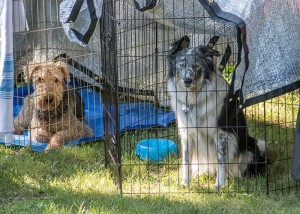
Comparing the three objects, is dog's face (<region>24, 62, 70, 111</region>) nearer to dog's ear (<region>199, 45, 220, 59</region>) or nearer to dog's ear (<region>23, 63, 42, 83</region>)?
dog's ear (<region>23, 63, 42, 83</region>)

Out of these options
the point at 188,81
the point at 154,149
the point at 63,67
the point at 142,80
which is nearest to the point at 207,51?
the point at 188,81

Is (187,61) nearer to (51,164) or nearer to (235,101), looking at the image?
(235,101)

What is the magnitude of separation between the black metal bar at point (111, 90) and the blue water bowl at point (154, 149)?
15.3 inches

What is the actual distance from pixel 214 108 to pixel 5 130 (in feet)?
5.42

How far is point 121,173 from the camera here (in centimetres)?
495

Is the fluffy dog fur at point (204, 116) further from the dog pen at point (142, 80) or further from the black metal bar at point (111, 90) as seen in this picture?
the black metal bar at point (111, 90)

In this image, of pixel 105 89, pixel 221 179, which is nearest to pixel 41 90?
pixel 105 89

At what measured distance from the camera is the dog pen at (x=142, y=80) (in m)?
4.64

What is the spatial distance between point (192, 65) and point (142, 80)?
5.98ft

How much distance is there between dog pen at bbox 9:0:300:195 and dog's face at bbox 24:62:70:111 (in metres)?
0.28

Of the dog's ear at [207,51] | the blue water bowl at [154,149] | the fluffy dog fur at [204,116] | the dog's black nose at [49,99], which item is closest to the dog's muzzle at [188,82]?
the fluffy dog fur at [204,116]

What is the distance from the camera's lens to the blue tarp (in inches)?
249

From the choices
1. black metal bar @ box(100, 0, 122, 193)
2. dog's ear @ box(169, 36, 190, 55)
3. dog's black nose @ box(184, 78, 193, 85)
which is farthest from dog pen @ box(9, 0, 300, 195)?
dog's black nose @ box(184, 78, 193, 85)

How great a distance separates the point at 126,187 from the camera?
16.3 feet
